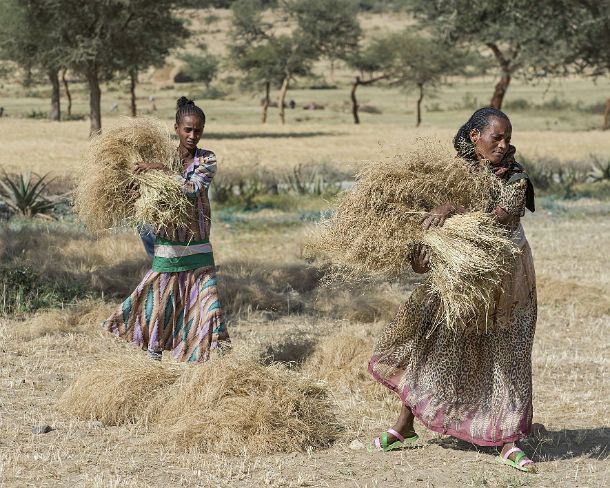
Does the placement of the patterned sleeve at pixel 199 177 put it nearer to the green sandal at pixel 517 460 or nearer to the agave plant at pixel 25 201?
the green sandal at pixel 517 460

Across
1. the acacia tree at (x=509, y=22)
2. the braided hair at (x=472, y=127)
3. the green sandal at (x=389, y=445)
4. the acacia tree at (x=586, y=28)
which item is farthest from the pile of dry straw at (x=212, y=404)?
the acacia tree at (x=586, y=28)

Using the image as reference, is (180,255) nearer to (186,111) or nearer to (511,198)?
(186,111)

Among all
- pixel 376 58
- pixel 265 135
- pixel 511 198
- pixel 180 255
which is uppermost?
pixel 376 58

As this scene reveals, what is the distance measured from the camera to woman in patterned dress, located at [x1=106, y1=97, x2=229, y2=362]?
594 cm

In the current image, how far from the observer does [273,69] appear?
4934cm

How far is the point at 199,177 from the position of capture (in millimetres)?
5855

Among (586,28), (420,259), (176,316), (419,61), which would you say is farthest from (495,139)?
(419,61)

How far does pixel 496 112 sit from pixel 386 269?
886mm

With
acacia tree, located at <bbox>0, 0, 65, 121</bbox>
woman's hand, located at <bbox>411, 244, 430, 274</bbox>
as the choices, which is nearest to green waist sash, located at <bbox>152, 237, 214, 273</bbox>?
woman's hand, located at <bbox>411, 244, 430, 274</bbox>

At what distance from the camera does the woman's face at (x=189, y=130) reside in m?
5.90

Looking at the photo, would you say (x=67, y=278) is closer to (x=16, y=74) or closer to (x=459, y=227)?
(x=459, y=227)

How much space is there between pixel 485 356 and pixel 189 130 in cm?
210

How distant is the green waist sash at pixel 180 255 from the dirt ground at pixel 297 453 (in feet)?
3.09

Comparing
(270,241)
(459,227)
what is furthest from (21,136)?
(459,227)
